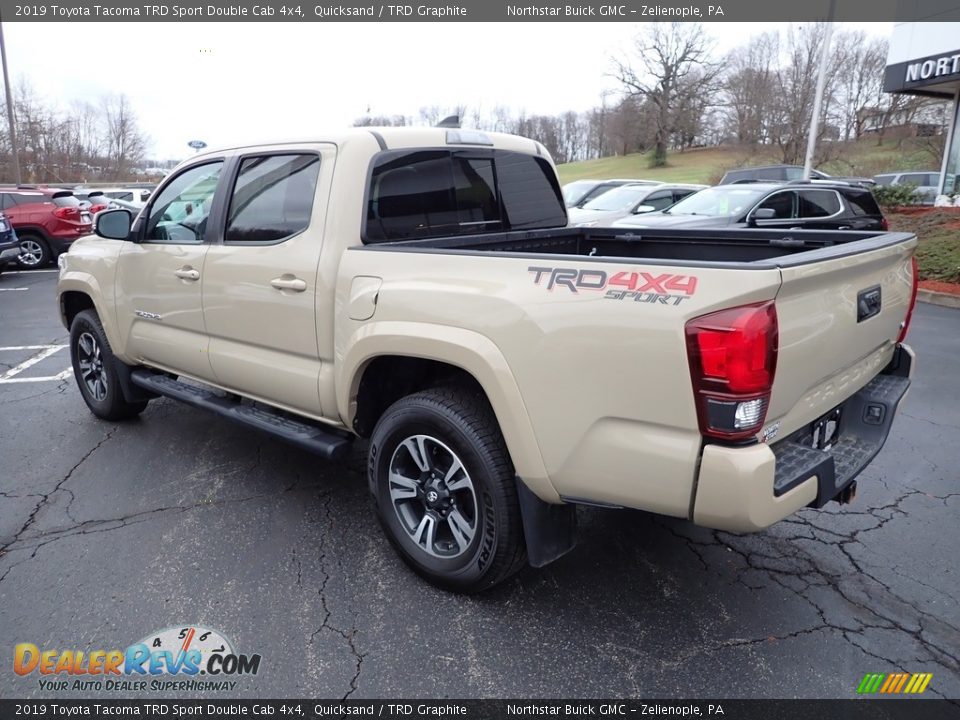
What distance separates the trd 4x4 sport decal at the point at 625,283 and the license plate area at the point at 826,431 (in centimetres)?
102

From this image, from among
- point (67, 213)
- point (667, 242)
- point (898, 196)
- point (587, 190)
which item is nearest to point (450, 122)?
point (667, 242)

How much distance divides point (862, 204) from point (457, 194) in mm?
9942

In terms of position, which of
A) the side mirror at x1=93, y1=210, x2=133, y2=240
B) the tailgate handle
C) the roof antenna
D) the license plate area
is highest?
the roof antenna

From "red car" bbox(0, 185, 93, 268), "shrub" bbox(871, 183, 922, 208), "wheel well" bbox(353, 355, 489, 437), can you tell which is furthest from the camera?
"shrub" bbox(871, 183, 922, 208)

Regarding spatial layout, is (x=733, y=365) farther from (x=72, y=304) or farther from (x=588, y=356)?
(x=72, y=304)

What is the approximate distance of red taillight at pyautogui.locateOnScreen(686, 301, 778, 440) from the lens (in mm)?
2084

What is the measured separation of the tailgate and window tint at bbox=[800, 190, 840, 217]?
820 centimetres

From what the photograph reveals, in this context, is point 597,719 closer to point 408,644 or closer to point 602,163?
point 408,644

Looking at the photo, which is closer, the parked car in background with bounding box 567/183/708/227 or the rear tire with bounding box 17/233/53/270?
the parked car in background with bounding box 567/183/708/227

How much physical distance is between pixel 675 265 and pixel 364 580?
2.03 m

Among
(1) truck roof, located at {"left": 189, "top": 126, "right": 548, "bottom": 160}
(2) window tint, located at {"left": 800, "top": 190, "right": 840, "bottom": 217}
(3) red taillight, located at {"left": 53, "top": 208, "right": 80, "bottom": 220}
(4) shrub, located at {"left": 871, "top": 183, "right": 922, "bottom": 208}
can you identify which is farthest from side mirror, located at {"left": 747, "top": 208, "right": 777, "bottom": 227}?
(3) red taillight, located at {"left": 53, "top": 208, "right": 80, "bottom": 220}

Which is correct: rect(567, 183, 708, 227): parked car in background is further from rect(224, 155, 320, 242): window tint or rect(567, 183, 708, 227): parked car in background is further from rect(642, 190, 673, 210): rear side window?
rect(224, 155, 320, 242): window tint

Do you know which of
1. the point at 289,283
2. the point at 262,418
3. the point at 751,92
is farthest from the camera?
the point at 751,92

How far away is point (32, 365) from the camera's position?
7.07 meters
